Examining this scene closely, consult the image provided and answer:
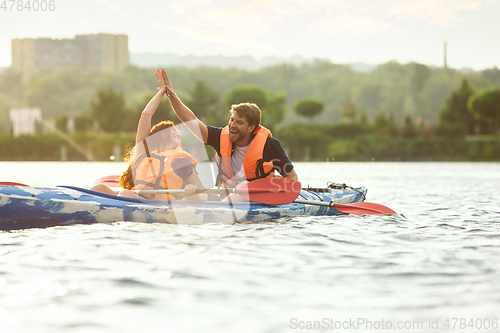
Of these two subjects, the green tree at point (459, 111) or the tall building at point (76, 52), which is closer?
the green tree at point (459, 111)

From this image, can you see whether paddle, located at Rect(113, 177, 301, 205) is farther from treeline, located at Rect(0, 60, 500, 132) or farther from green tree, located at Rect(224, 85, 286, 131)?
treeline, located at Rect(0, 60, 500, 132)

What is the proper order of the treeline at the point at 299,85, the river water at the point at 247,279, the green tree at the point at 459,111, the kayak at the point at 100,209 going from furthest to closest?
the treeline at the point at 299,85 → the green tree at the point at 459,111 → the kayak at the point at 100,209 → the river water at the point at 247,279

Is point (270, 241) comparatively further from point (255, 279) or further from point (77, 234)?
point (77, 234)

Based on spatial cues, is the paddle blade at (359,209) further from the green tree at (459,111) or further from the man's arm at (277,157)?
the green tree at (459,111)

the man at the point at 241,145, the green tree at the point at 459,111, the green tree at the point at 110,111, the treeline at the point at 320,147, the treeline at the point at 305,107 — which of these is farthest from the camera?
the green tree at the point at 110,111

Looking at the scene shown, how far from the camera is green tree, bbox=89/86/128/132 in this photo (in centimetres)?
7462

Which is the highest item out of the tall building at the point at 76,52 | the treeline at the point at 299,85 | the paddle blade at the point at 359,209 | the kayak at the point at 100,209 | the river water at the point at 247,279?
the tall building at the point at 76,52

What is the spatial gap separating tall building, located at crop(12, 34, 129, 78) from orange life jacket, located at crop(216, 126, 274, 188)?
120529 millimetres

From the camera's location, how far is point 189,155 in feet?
19.7

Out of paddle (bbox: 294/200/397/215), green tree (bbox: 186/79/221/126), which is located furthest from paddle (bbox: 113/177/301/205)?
green tree (bbox: 186/79/221/126)

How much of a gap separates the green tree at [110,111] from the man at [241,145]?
232 feet

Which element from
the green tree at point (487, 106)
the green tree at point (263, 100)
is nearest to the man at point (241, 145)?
the green tree at point (487, 106)

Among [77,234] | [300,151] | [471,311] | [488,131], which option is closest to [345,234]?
[471,311]

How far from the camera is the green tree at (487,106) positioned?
61.6m
